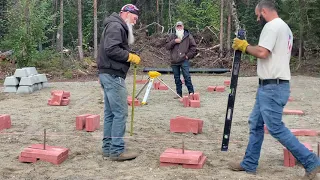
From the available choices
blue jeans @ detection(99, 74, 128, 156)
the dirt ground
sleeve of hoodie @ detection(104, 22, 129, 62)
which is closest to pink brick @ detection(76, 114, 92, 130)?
the dirt ground

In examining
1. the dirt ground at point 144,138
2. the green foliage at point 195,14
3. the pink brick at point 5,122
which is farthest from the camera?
the green foliage at point 195,14

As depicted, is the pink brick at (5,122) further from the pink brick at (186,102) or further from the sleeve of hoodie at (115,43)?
the pink brick at (186,102)

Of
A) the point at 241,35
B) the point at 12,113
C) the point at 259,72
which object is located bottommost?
the point at 12,113

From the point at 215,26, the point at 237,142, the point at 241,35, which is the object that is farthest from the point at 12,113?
the point at 215,26

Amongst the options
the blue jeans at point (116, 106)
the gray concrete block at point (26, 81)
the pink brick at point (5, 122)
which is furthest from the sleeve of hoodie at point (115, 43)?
the gray concrete block at point (26, 81)

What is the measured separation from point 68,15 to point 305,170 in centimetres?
2765

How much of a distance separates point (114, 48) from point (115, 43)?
6 cm

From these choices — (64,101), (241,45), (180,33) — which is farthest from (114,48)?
(180,33)

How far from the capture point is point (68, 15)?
30.4 metres

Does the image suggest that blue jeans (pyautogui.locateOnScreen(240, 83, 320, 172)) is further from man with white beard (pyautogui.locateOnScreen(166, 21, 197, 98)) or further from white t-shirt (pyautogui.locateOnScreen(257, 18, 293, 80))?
man with white beard (pyautogui.locateOnScreen(166, 21, 197, 98))

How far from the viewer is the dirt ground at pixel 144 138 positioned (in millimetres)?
4828

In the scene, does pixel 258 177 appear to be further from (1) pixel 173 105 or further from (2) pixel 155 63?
(2) pixel 155 63

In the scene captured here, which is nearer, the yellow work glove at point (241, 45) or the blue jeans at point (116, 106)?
the yellow work glove at point (241, 45)

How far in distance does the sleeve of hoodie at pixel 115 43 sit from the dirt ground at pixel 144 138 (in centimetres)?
128
